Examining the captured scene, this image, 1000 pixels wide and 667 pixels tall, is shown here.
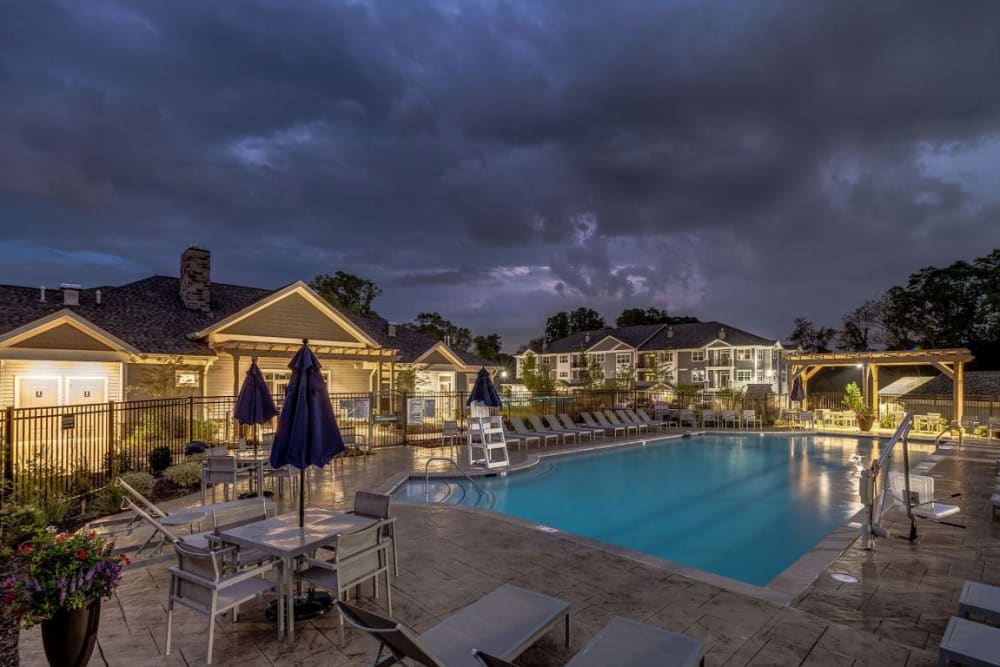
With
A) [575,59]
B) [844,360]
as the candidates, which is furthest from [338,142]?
[844,360]

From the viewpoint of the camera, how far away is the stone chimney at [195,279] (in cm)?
1964

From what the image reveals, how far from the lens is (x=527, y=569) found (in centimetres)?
550

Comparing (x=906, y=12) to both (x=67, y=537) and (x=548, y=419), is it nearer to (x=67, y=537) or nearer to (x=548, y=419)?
(x=548, y=419)

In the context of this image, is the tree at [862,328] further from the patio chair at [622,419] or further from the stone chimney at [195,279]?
the stone chimney at [195,279]

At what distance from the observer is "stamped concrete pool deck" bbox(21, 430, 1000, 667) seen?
379cm

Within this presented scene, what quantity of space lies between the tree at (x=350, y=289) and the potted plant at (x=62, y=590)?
116ft

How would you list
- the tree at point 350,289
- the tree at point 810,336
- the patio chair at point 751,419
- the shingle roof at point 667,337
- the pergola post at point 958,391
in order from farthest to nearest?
the tree at point 810,336, the shingle roof at point 667,337, the tree at point 350,289, the patio chair at point 751,419, the pergola post at point 958,391

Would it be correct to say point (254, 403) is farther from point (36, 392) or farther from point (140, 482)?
point (36, 392)

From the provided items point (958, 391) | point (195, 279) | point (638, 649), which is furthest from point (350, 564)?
point (958, 391)

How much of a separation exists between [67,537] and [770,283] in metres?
50.1

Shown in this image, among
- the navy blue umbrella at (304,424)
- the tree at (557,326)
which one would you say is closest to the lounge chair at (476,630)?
the navy blue umbrella at (304,424)

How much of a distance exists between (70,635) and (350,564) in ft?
5.97

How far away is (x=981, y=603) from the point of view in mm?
3920

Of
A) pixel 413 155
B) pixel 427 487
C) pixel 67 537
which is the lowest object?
pixel 427 487
